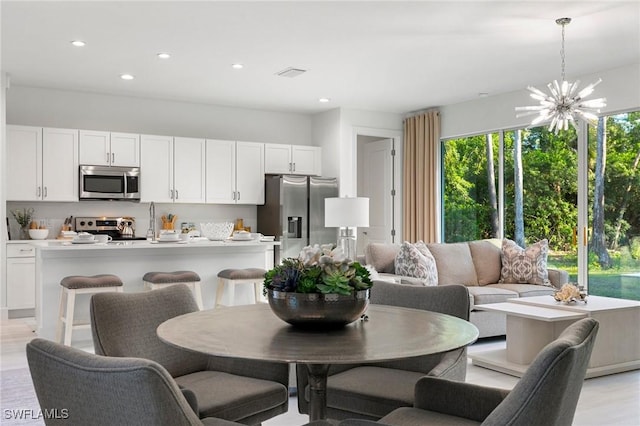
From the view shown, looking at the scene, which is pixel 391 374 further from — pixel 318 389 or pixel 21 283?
pixel 21 283

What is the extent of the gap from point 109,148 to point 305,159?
8.82 ft

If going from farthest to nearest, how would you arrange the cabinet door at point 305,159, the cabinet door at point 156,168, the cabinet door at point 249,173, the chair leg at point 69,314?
the cabinet door at point 305,159, the cabinet door at point 249,173, the cabinet door at point 156,168, the chair leg at point 69,314

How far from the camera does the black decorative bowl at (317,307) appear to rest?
1.89m

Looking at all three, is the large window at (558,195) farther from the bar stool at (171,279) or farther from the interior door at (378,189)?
the bar stool at (171,279)

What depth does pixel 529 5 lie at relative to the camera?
4285 mm

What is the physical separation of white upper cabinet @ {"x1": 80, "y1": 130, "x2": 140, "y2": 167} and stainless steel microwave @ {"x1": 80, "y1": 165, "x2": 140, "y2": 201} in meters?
0.09

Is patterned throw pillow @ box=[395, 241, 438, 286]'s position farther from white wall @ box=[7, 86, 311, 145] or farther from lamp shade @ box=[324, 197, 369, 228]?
white wall @ box=[7, 86, 311, 145]

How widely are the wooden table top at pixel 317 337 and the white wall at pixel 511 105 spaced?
4.86 metres

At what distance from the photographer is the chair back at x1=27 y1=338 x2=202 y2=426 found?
4.24 feet

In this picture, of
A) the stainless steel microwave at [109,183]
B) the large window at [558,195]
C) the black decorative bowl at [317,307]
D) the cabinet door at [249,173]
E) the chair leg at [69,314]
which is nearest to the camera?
the black decorative bowl at [317,307]

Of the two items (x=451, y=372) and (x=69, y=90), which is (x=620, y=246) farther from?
(x=69, y=90)

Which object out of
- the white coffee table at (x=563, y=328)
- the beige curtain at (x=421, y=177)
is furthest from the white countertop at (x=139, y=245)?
the beige curtain at (x=421, y=177)

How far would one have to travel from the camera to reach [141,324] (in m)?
2.36

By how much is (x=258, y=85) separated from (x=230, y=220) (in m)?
2.19
